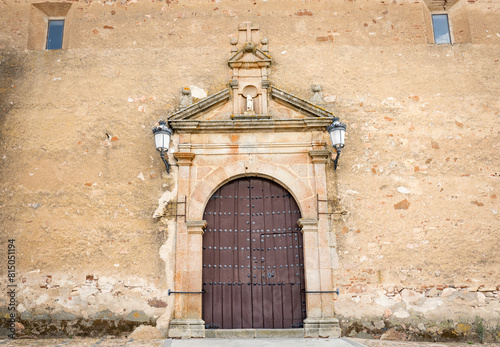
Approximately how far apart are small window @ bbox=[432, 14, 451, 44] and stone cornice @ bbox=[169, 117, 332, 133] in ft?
8.49

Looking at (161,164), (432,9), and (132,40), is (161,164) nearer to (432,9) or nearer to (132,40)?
(132,40)

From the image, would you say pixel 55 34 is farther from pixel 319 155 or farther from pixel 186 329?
pixel 186 329

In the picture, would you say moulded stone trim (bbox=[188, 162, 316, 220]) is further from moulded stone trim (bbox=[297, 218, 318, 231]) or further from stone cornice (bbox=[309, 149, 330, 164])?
stone cornice (bbox=[309, 149, 330, 164])

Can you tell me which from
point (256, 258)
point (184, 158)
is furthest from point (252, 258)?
point (184, 158)

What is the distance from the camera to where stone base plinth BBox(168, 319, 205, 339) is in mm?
6172

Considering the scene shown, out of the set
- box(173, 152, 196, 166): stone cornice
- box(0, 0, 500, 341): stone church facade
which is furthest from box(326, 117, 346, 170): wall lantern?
box(173, 152, 196, 166): stone cornice

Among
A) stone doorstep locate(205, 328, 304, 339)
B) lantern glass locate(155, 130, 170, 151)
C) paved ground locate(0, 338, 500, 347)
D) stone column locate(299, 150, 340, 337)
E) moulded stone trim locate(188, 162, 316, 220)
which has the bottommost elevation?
paved ground locate(0, 338, 500, 347)

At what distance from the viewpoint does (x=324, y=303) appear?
6.33 meters

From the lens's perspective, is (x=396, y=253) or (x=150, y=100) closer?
(x=396, y=253)

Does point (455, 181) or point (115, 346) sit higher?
point (455, 181)

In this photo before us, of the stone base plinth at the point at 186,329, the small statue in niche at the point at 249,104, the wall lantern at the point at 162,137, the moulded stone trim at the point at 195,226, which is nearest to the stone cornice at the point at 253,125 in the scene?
the small statue in niche at the point at 249,104

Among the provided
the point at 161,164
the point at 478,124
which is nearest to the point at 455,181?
the point at 478,124

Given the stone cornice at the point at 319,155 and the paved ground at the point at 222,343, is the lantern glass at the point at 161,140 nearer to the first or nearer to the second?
the stone cornice at the point at 319,155

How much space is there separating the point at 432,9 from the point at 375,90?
78.5 inches
